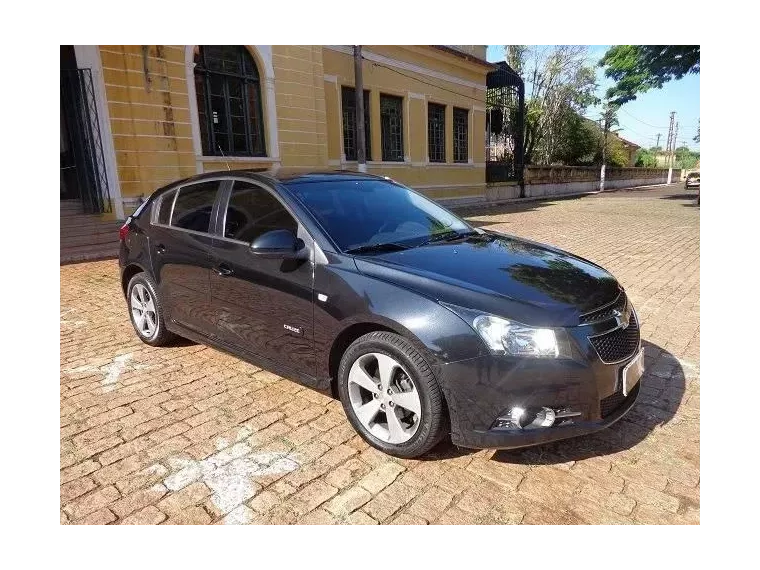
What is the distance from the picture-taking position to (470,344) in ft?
7.98

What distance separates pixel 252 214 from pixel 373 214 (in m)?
0.88

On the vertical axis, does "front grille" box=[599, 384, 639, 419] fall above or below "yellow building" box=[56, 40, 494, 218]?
below

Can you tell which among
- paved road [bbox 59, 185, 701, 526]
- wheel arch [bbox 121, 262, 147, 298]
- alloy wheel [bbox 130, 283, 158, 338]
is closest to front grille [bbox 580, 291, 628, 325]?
paved road [bbox 59, 185, 701, 526]

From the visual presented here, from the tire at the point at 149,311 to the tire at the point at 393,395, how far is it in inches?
88.9

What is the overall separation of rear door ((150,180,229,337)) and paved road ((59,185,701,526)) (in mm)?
485

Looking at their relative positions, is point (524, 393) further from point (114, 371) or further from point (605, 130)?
point (605, 130)

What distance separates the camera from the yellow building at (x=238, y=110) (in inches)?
400

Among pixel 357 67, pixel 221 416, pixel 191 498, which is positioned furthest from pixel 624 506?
pixel 357 67

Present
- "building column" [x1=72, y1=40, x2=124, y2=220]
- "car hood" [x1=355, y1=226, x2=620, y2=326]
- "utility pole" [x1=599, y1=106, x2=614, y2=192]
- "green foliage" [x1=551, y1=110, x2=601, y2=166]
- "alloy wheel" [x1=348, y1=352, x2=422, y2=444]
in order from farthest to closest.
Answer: "green foliage" [x1=551, y1=110, x2=601, y2=166] < "utility pole" [x1=599, y1=106, x2=614, y2=192] < "building column" [x1=72, y1=40, x2=124, y2=220] < "alloy wheel" [x1=348, y1=352, x2=422, y2=444] < "car hood" [x1=355, y1=226, x2=620, y2=326]

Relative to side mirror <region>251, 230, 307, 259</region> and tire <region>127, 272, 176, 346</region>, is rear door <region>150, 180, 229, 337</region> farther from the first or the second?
side mirror <region>251, 230, 307, 259</region>

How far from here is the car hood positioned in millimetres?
2514

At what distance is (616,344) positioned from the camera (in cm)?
268

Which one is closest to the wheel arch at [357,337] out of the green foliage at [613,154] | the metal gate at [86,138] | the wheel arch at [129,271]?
the wheel arch at [129,271]

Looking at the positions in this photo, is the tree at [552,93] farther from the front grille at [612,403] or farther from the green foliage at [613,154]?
the front grille at [612,403]
